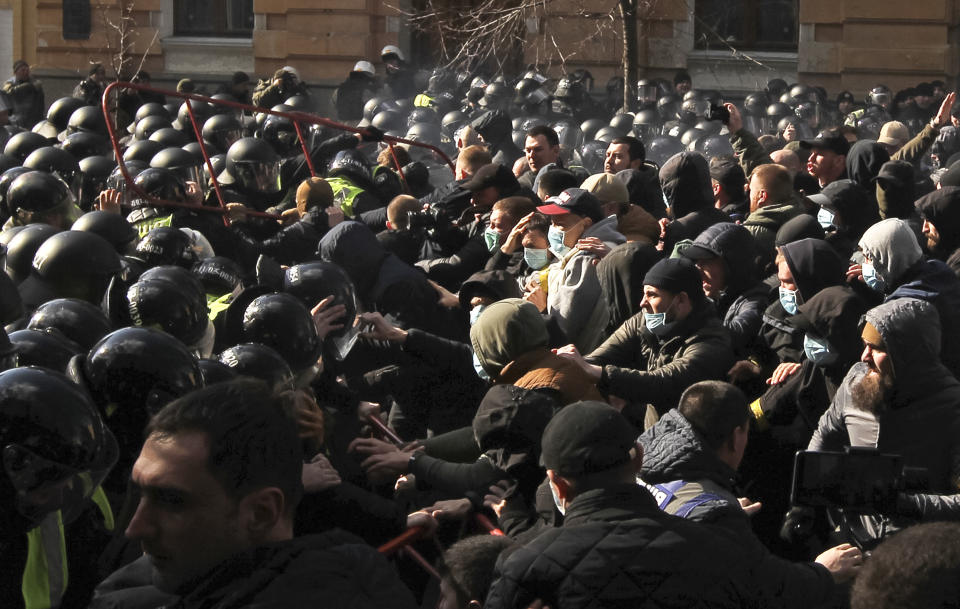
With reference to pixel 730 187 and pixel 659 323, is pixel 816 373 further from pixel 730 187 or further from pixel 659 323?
pixel 730 187

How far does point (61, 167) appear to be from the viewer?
388 inches

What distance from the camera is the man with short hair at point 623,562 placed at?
9.90ft

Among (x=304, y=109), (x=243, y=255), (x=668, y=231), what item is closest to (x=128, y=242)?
(x=243, y=255)

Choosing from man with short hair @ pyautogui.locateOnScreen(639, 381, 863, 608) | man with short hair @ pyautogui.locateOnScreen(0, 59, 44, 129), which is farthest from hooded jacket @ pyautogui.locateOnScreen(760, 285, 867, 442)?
man with short hair @ pyautogui.locateOnScreen(0, 59, 44, 129)

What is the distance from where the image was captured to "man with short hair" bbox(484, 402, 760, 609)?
3.02m

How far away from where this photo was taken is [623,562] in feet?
9.96

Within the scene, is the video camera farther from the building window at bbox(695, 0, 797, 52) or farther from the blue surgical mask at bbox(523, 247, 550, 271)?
the building window at bbox(695, 0, 797, 52)

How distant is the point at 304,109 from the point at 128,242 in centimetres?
857

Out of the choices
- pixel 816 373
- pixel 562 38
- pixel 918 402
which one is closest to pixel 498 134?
pixel 816 373

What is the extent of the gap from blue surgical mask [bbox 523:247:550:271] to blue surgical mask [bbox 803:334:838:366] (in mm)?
1572

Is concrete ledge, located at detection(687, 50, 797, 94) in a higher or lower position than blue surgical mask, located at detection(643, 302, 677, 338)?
higher

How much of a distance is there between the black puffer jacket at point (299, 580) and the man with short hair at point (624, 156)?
6.02m

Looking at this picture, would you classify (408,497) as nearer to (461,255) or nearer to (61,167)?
(461,255)

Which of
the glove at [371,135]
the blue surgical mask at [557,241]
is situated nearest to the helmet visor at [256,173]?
the glove at [371,135]
